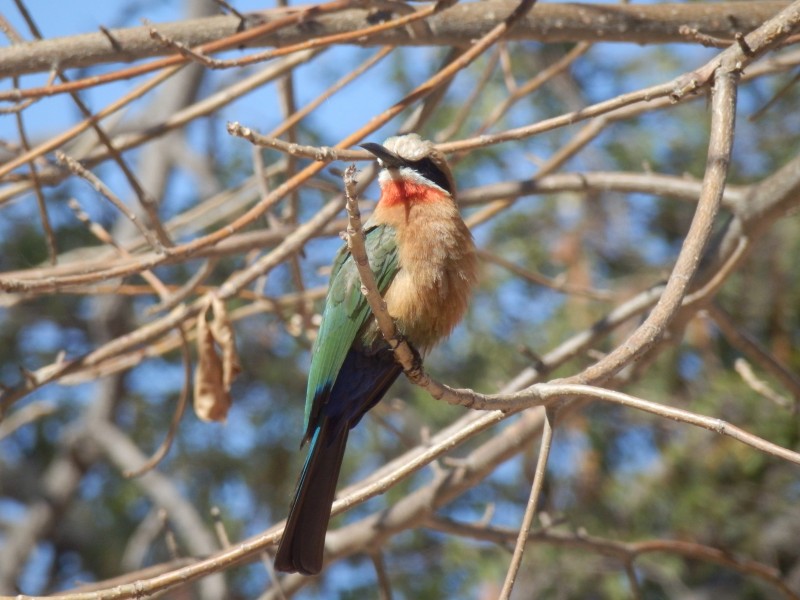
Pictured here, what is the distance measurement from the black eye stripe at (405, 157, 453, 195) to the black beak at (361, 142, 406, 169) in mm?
39

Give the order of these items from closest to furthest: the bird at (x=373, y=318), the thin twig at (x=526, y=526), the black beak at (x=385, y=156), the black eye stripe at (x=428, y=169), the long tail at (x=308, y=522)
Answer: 1. the thin twig at (x=526, y=526)
2. the long tail at (x=308, y=522)
3. the bird at (x=373, y=318)
4. the black beak at (x=385, y=156)
5. the black eye stripe at (x=428, y=169)

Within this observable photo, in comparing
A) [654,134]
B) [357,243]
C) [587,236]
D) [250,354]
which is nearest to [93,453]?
[250,354]

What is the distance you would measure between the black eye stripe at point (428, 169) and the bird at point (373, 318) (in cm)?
12

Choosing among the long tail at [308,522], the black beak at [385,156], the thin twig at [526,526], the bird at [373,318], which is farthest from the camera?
the black beak at [385,156]

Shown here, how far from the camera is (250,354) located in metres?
6.02

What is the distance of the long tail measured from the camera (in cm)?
265

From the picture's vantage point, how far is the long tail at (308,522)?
8.70 feet

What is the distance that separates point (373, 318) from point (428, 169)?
563 millimetres

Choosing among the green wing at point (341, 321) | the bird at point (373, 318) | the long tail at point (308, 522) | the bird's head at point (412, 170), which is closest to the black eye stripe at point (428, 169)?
the bird's head at point (412, 170)

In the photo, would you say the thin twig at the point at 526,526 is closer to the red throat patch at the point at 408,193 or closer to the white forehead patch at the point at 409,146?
the red throat patch at the point at 408,193

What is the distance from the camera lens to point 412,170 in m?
3.13

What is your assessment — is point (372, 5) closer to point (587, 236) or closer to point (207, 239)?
point (207, 239)

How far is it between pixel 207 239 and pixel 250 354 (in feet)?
10.8

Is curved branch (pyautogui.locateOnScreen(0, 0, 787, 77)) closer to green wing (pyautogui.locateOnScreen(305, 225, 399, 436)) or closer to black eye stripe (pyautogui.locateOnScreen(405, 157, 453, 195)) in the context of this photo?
black eye stripe (pyautogui.locateOnScreen(405, 157, 453, 195))
